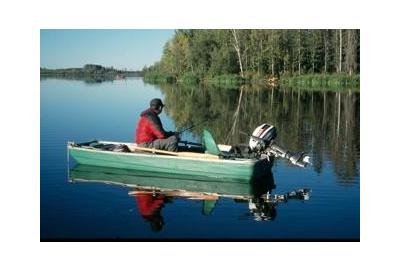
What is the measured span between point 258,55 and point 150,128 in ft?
19.6

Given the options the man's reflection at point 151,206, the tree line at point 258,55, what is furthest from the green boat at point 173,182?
the tree line at point 258,55

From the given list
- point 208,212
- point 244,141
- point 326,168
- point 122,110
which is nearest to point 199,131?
point 244,141

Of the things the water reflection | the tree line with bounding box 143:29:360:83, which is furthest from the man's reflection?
the tree line with bounding box 143:29:360:83

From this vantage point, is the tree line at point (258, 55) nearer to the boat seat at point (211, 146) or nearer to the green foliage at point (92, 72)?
the green foliage at point (92, 72)

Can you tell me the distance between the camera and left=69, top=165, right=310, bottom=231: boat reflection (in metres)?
9.36

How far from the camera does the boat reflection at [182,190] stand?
936 cm

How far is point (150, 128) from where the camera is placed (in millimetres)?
11453

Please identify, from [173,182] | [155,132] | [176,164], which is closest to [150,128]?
[155,132]

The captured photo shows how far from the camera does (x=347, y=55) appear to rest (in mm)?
17328

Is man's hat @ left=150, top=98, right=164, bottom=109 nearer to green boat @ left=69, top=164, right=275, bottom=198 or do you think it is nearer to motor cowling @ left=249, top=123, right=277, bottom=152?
green boat @ left=69, top=164, right=275, bottom=198

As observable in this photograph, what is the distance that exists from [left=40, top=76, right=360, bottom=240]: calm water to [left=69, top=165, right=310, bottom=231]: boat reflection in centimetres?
3

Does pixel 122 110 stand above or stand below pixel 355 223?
above
